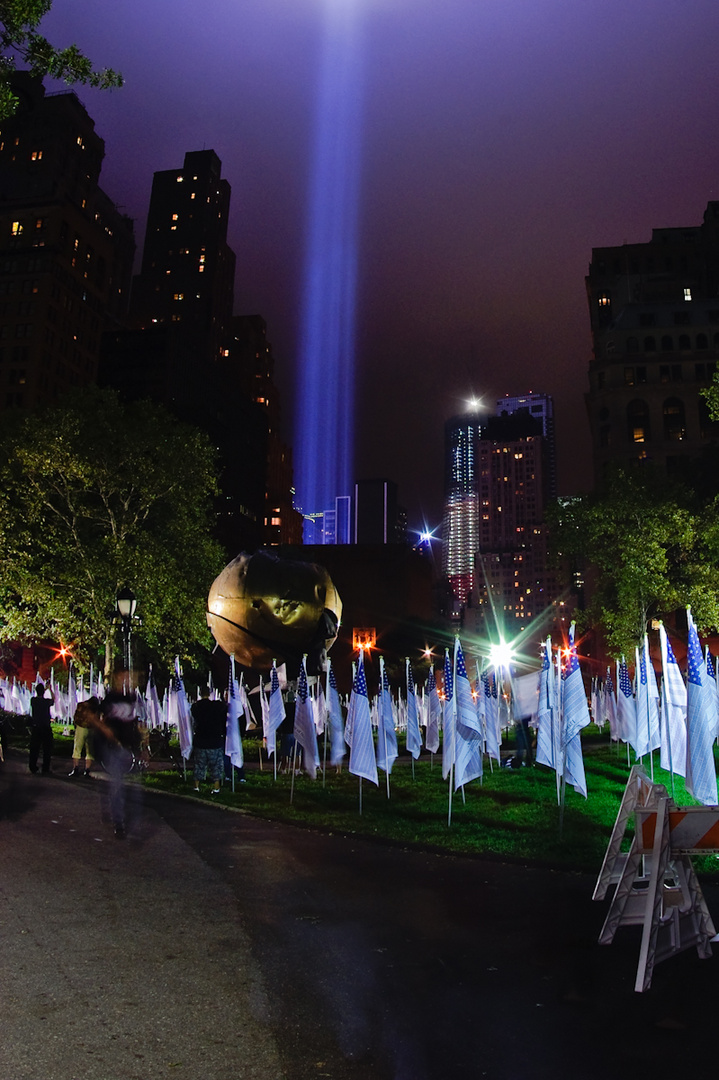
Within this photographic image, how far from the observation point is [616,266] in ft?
330

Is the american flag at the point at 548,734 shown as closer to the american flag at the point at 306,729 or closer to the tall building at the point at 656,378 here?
the american flag at the point at 306,729

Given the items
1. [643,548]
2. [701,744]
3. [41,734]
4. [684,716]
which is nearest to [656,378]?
[643,548]

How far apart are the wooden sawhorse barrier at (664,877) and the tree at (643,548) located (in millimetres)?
26123

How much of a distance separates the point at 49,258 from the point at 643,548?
276 ft

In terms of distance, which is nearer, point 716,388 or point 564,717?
point 564,717

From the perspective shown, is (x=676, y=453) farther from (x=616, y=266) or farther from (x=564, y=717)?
(x=564, y=717)

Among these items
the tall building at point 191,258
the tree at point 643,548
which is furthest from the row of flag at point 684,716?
the tall building at point 191,258

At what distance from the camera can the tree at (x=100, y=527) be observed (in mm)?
24391

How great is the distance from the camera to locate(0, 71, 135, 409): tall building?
291ft

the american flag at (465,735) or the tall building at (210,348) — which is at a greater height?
the tall building at (210,348)

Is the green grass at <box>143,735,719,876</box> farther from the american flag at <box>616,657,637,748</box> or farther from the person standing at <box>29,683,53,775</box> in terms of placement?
the person standing at <box>29,683,53,775</box>

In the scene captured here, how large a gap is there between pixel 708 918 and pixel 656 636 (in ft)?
177

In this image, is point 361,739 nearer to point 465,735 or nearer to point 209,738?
point 465,735

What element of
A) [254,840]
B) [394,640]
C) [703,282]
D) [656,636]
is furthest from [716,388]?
[703,282]
